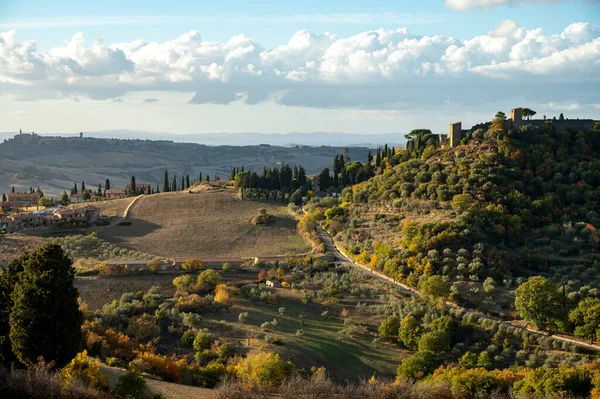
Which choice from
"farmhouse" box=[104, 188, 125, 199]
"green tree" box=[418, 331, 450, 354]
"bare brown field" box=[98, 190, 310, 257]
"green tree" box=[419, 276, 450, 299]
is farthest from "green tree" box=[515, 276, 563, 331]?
"farmhouse" box=[104, 188, 125, 199]

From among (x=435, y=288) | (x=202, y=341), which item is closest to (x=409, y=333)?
(x=435, y=288)

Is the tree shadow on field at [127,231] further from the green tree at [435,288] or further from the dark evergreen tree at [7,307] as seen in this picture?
the dark evergreen tree at [7,307]

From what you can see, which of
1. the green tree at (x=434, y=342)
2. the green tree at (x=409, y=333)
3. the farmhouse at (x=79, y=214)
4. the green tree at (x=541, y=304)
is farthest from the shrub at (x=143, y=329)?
the farmhouse at (x=79, y=214)

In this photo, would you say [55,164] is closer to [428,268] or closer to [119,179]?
[119,179]

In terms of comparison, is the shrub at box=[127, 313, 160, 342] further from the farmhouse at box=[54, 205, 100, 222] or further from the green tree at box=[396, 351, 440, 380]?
the farmhouse at box=[54, 205, 100, 222]

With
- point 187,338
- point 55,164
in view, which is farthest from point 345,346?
point 55,164

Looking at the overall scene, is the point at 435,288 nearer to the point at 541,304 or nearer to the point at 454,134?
the point at 541,304
